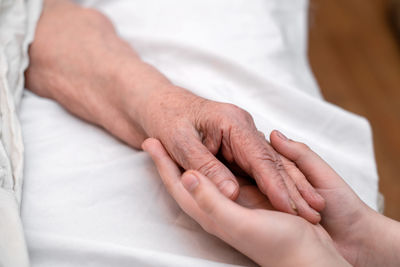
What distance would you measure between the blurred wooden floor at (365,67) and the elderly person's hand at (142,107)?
104 centimetres

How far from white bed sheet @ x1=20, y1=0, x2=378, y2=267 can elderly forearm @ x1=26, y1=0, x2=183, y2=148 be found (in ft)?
0.11

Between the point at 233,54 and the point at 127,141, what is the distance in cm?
29

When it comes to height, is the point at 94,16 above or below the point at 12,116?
above

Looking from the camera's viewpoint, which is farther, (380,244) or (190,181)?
(380,244)

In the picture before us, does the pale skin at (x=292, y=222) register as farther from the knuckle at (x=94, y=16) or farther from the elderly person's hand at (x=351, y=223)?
the knuckle at (x=94, y=16)

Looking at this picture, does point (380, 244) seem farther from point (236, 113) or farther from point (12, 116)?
point (12, 116)

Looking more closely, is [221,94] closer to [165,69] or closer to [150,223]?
[165,69]

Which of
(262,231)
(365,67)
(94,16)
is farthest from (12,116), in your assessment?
(365,67)

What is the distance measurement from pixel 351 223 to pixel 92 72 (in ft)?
1.75

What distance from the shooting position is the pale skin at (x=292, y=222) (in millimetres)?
503

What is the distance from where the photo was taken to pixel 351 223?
62cm

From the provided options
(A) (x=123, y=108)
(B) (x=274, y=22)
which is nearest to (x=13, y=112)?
(A) (x=123, y=108)

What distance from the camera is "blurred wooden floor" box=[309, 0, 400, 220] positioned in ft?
5.33

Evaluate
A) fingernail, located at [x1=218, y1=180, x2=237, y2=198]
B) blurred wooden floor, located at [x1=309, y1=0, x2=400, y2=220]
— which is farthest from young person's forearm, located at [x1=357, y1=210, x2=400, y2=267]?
blurred wooden floor, located at [x1=309, y1=0, x2=400, y2=220]
